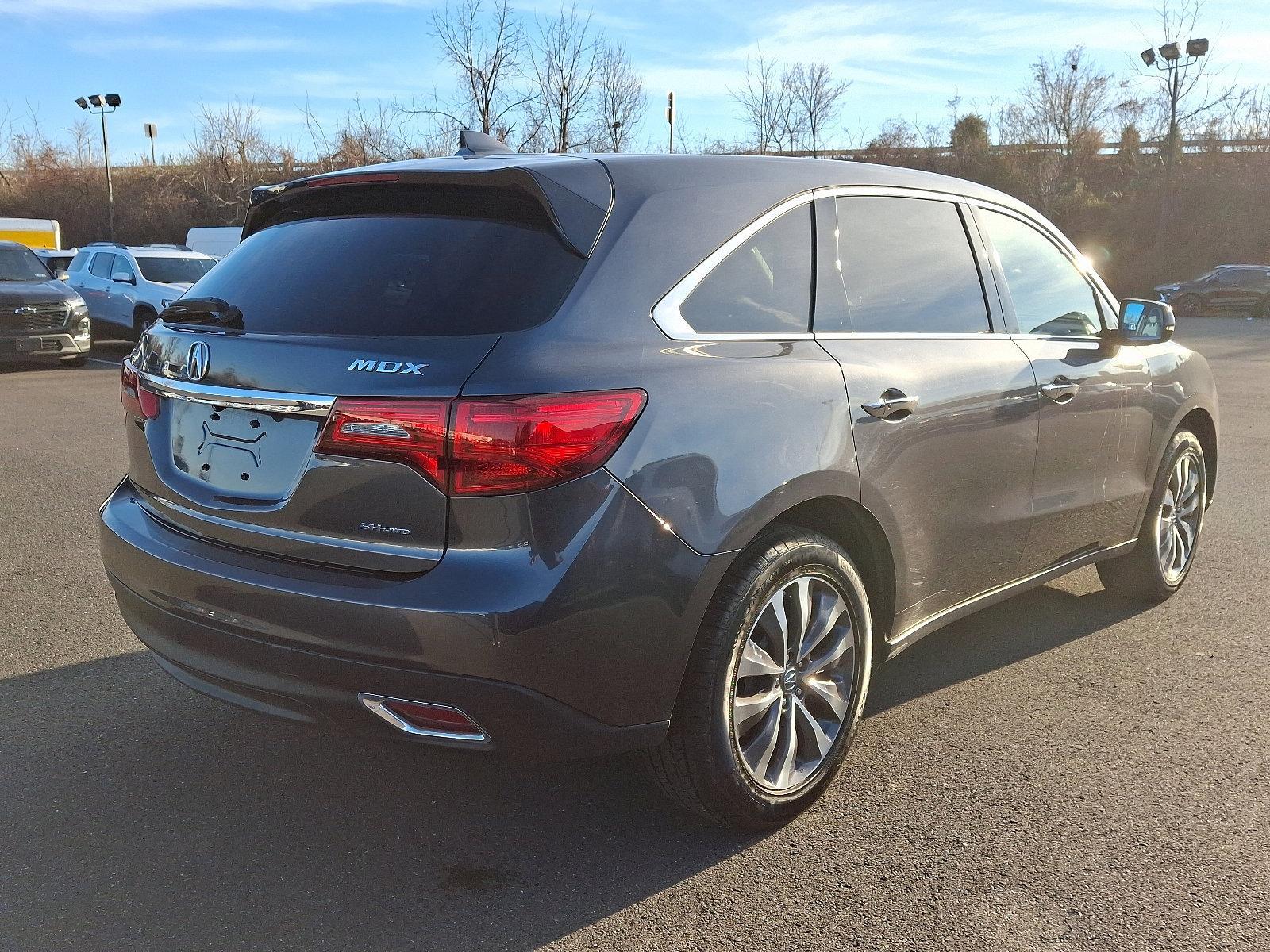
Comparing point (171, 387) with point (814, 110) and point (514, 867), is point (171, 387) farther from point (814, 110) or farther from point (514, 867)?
point (814, 110)

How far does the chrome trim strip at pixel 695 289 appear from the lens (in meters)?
2.78

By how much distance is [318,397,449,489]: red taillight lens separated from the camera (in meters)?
2.47

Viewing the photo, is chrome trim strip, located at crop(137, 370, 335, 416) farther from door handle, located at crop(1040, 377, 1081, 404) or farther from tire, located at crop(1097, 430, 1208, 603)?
tire, located at crop(1097, 430, 1208, 603)

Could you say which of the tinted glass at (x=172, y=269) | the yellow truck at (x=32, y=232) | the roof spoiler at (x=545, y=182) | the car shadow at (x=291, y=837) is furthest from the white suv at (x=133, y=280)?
the roof spoiler at (x=545, y=182)

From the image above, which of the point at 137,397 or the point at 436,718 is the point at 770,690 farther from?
the point at 137,397

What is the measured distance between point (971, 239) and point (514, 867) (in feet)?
8.29

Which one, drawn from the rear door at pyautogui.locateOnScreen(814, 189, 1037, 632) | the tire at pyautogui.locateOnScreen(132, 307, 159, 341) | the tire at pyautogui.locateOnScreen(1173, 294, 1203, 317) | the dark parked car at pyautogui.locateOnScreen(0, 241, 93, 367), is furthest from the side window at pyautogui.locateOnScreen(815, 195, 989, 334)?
the tire at pyautogui.locateOnScreen(1173, 294, 1203, 317)

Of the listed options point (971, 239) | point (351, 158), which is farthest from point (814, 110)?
point (971, 239)

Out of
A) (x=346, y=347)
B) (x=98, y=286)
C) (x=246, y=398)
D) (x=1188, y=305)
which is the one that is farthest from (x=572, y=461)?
(x=1188, y=305)

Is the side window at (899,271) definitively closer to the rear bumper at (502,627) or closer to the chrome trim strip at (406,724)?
the rear bumper at (502,627)

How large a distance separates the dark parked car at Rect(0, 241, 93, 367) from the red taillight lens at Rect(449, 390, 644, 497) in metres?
15.3

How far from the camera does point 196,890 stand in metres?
2.76

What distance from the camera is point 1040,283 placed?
4.25m

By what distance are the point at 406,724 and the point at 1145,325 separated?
3.32 metres
